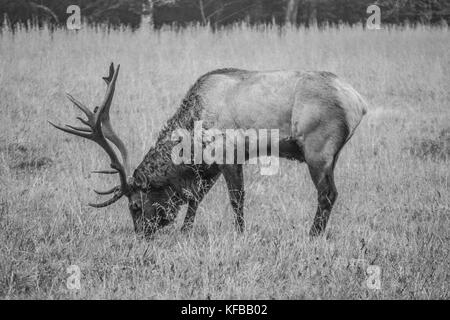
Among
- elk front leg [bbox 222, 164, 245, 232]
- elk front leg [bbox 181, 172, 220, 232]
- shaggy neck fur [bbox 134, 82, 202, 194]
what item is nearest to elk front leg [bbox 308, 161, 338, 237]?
elk front leg [bbox 222, 164, 245, 232]

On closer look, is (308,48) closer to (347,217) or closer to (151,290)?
(347,217)

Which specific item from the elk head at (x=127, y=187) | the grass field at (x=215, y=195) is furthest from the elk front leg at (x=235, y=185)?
the elk head at (x=127, y=187)

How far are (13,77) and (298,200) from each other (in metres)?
6.42

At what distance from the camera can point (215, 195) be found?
5.88 metres

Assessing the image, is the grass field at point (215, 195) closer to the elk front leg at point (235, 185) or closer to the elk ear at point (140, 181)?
the elk front leg at point (235, 185)

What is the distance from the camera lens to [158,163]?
5004mm

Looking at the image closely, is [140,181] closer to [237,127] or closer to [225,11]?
[237,127]

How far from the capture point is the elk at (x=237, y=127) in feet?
15.3

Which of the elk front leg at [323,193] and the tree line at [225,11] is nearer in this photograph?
the elk front leg at [323,193]

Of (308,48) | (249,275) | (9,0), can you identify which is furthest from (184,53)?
(9,0)

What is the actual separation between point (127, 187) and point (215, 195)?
1.25 meters

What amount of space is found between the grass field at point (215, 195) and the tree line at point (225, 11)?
22.7ft

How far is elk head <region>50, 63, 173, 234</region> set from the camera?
15.6ft

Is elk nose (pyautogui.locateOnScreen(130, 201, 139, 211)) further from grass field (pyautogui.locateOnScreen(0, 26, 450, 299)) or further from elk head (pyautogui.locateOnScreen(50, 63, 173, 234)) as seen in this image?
grass field (pyautogui.locateOnScreen(0, 26, 450, 299))
